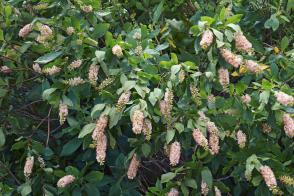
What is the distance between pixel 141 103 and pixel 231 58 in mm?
529

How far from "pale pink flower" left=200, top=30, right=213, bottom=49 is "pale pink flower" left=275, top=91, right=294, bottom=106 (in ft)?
1.50

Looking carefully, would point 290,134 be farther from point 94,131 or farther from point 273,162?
point 94,131

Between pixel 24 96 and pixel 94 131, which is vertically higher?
pixel 94 131

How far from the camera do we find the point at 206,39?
9.63 ft

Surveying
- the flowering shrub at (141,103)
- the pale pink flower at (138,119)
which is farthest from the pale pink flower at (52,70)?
the pale pink flower at (138,119)

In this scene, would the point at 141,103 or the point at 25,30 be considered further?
the point at 25,30

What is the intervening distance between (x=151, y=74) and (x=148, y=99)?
195 mm

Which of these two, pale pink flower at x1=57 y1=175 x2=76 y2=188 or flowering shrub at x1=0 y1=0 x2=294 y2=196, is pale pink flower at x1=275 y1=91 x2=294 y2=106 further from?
pale pink flower at x1=57 y1=175 x2=76 y2=188

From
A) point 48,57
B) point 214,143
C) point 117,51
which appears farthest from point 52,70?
point 214,143

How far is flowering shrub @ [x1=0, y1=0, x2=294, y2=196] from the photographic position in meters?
3.04

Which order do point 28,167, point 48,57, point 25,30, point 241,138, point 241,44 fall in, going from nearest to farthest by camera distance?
point 241,44, point 241,138, point 28,167, point 48,57, point 25,30

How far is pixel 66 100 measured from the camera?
3.24 meters

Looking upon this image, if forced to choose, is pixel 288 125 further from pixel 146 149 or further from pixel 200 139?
pixel 146 149

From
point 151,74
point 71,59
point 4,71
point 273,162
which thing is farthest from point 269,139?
point 4,71
